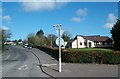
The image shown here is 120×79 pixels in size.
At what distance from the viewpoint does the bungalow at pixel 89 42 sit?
111m

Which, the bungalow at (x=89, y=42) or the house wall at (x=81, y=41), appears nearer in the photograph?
the house wall at (x=81, y=41)

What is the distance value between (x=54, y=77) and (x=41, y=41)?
108 metres

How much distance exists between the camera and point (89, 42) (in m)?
112

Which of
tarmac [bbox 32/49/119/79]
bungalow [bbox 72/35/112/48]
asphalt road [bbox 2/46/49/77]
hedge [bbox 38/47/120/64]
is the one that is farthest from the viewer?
bungalow [bbox 72/35/112/48]

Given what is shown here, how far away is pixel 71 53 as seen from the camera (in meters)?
36.9

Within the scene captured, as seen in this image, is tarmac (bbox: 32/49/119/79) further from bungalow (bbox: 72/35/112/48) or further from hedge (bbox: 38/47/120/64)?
bungalow (bbox: 72/35/112/48)

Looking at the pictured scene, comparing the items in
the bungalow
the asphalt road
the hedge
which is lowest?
the asphalt road

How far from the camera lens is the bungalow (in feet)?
364

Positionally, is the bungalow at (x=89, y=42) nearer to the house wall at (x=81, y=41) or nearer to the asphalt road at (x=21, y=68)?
the house wall at (x=81, y=41)

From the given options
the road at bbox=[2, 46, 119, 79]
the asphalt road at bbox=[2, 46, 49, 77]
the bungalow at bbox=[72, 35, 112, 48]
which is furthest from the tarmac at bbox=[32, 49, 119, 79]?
the bungalow at bbox=[72, 35, 112, 48]

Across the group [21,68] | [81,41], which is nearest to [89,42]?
[81,41]

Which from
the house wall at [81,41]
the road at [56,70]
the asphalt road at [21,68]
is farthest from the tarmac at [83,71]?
the house wall at [81,41]

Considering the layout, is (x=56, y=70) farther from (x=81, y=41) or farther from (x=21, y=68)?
(x=81, y=41)

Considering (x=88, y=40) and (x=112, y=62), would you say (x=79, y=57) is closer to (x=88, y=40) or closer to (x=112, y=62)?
(x=112, y=62)
